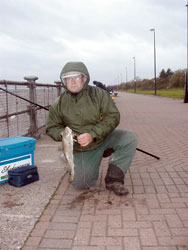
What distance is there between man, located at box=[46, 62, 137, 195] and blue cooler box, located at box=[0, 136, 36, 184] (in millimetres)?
625

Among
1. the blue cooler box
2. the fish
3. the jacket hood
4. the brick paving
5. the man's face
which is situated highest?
the jacket hood

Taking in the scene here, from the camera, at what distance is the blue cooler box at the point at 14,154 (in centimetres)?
420

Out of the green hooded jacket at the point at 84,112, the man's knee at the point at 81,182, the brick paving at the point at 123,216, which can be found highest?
the green hooded jacket at the point at 84,112

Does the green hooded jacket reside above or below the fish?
above

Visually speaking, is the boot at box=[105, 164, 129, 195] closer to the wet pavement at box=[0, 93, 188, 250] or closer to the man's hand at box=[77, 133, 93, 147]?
the wet pavement at box=[0, 93, 188, 250]

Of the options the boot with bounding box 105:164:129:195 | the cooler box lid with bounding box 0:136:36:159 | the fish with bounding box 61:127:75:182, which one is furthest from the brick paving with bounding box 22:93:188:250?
the cooler box lid with bounding box 0:136:36:159

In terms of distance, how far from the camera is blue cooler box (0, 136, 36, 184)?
13.8ft

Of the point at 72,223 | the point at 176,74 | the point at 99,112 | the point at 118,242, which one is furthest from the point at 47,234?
A: the point at 176,74

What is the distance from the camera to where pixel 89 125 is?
397cm

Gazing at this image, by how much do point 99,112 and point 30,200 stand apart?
148cm

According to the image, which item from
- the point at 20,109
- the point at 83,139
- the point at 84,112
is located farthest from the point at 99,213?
the point at 20,109

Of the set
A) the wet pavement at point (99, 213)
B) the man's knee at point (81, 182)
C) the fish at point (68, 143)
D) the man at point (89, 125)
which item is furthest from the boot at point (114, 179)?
the fish at point (68, 143)

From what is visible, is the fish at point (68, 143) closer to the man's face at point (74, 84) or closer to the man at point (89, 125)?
the man at point (89, 125)

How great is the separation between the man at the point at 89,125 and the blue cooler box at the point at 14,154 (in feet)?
2.05
